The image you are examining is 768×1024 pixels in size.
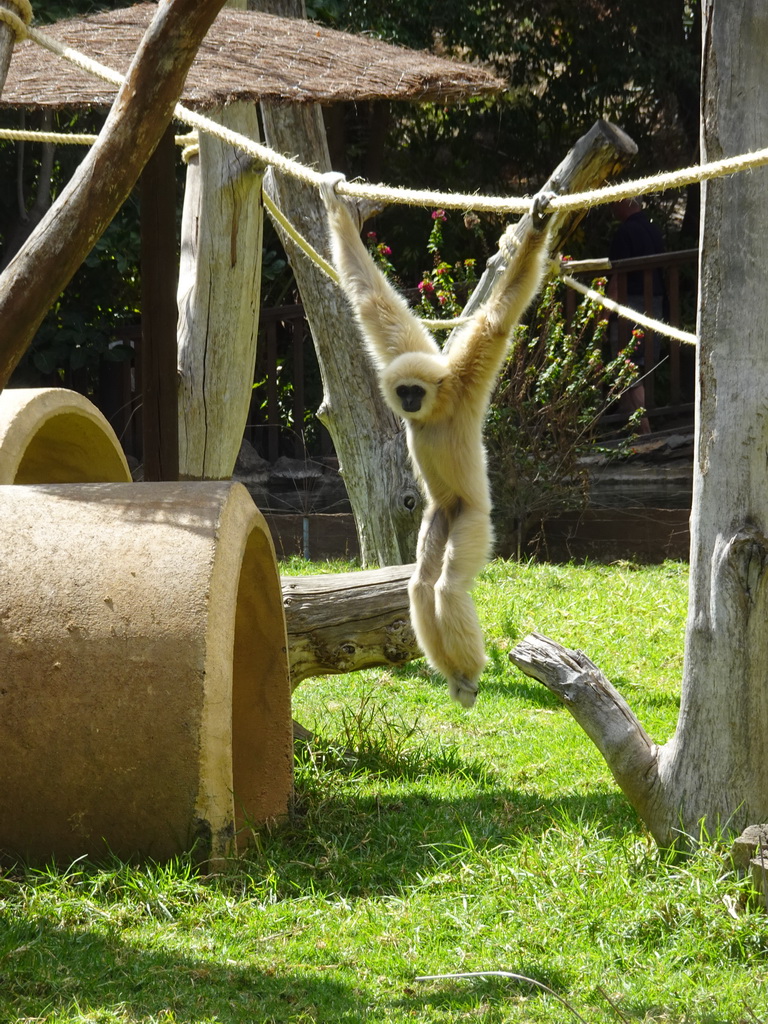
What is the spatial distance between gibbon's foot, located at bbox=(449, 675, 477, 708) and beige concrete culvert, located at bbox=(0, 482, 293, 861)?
3.72ft

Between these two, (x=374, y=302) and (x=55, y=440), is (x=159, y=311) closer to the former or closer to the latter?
(x=55, y=440)

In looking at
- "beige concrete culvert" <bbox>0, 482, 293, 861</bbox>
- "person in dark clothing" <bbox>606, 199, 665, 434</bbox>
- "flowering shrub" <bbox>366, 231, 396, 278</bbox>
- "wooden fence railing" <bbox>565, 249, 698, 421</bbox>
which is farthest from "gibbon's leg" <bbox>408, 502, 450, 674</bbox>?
"person in dark clothing" <bbox>606, 199, 665, 434</bbox>

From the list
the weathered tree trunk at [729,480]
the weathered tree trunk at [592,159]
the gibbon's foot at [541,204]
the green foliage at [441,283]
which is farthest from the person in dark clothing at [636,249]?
the weathered tree trunk at [729,480]

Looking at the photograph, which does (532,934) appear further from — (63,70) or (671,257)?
(671,257)

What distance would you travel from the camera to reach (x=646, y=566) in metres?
9.65

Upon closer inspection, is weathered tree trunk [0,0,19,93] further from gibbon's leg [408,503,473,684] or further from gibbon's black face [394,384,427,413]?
gibbon's leg [408,503,473,684]

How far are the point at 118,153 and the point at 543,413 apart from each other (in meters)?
6.75

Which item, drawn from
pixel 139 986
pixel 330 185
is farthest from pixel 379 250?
pixel 139 986

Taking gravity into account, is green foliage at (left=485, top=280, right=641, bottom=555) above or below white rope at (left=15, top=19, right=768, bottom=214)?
below

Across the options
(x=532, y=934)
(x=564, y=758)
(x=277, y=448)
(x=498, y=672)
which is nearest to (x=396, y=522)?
(x=498, y=672)

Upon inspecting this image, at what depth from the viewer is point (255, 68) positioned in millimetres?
5180

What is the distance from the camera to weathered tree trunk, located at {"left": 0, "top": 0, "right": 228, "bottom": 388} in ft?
11.2

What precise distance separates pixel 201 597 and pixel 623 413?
8718 millimetres

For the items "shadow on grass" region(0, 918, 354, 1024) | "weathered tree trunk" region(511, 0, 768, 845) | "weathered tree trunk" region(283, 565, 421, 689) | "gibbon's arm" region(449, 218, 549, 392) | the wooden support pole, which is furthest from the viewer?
the wooden support pole
